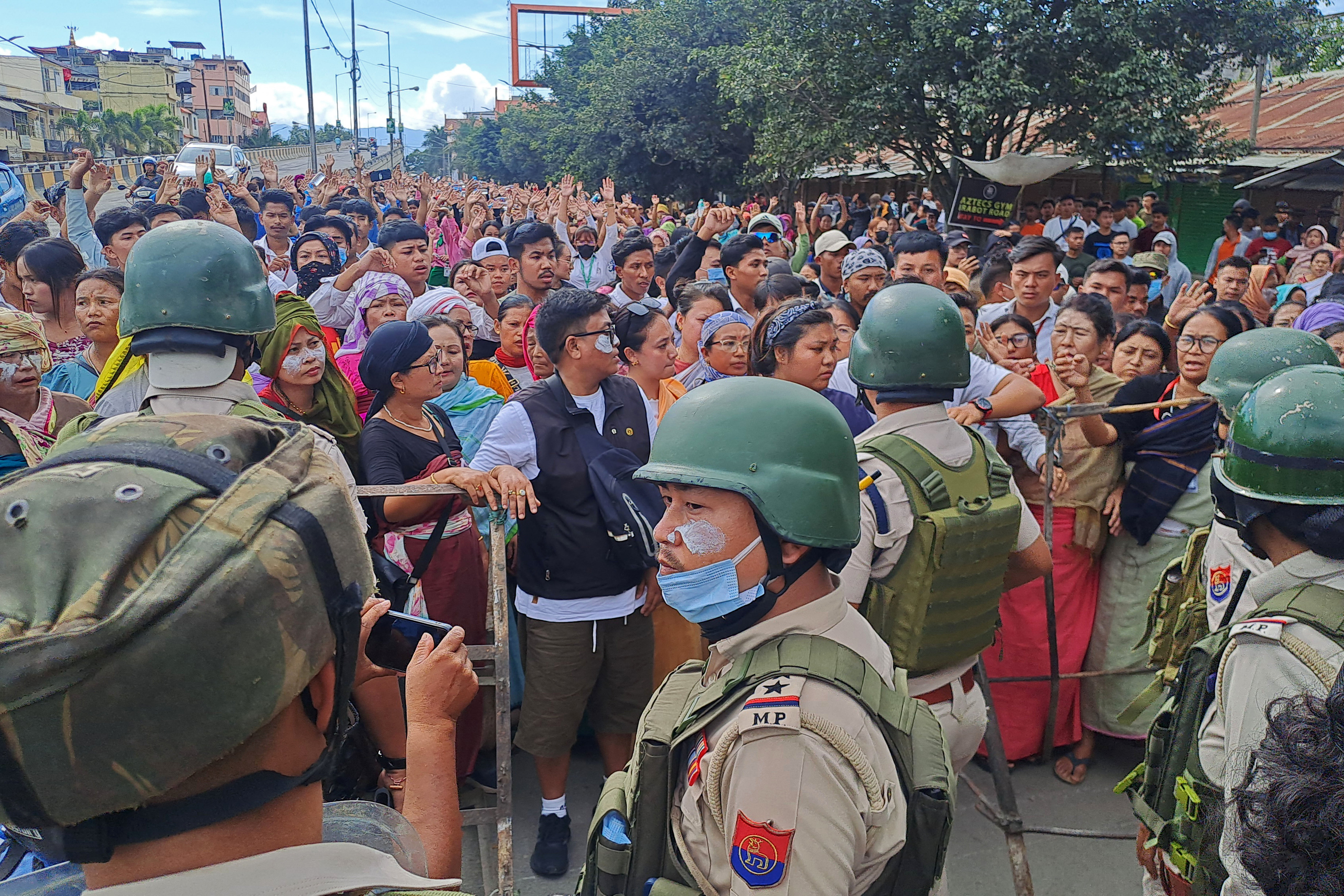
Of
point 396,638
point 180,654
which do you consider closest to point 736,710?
point 396,638

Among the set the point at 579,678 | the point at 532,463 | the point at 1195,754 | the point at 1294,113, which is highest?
the point at 1294,113

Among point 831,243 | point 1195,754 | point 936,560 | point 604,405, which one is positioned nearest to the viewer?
point 1195,754

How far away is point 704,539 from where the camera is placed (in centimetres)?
190

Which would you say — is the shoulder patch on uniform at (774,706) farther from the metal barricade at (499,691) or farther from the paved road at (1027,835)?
Result: the paved road at (1027,835)

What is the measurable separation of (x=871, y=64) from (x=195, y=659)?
15.9m

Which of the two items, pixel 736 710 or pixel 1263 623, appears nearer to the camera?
pixel 736 710

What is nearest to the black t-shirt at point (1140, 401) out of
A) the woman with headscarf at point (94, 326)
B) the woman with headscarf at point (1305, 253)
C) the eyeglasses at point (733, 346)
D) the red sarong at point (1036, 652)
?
the red sarong at point (1036, 652)

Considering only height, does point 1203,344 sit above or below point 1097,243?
below

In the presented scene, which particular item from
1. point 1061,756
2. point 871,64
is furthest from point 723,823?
point 871,64

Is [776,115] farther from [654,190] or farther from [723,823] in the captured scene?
[723,823]

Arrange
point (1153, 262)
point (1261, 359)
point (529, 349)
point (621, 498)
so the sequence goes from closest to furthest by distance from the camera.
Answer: point (1261, 359)
point (621, 498)
point (529, 349)
point (1153, 262)

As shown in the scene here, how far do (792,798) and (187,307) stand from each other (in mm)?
2077

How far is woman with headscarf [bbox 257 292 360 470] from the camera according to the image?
12.0 ft

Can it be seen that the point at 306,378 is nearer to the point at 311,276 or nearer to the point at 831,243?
the point at 311,276
